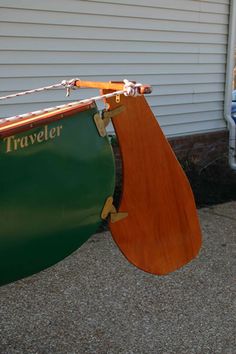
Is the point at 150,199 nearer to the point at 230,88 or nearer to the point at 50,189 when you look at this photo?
the point at 50,189

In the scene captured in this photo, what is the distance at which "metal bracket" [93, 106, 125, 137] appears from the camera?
230 cm

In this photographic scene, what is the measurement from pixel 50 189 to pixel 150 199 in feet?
1.98

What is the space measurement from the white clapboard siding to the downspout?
0.22 feet

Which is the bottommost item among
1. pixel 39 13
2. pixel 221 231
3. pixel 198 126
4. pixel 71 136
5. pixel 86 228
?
pixel 221 231

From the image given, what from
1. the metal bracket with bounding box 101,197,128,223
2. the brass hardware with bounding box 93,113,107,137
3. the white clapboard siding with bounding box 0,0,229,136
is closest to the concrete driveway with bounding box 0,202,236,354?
the metal bracket with bounding box 101,197,128,223

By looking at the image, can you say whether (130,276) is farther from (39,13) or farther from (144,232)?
(39,13)

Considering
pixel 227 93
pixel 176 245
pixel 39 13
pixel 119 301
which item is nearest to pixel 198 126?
pixel 227 93

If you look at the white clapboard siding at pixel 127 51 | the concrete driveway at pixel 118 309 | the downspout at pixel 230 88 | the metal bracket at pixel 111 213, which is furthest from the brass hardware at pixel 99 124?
the downspout at pixel 230 88

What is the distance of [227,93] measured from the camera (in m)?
6.90

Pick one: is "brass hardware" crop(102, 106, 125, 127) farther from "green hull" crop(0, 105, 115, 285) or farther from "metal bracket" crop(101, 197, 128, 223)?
"metal bracket" crop(101, 197, 128, 223)

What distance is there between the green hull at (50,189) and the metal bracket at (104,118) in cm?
2

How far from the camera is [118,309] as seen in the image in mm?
3424

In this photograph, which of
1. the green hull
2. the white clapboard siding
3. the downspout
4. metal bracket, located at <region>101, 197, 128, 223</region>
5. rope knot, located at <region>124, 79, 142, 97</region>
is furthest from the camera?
the downspout

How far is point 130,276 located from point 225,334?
96cm
